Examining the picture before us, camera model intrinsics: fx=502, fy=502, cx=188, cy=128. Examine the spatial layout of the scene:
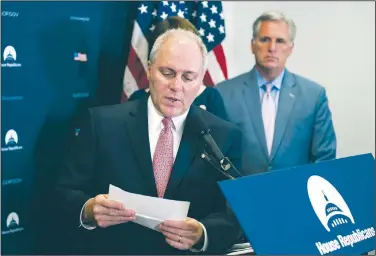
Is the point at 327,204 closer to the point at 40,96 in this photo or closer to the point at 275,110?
the point at 275,110

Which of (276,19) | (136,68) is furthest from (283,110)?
(136,68)

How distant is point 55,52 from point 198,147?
3.26ft

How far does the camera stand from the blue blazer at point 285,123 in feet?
7.88

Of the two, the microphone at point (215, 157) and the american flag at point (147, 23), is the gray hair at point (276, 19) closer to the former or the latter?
the american flag at point (147, 23)

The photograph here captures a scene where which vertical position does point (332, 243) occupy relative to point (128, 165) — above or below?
below

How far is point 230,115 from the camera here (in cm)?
242

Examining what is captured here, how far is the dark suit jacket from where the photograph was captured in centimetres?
167

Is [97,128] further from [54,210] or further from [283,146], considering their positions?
[283,146]

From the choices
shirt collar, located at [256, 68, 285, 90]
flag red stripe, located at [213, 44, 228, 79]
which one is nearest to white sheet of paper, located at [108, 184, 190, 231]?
shirt collar, located at [256, 68, 285, 90]

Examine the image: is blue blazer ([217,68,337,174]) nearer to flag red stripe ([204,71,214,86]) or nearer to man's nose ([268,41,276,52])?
man's nose ([268,41,276,52])

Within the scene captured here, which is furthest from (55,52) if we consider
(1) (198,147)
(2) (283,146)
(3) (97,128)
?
(2) (283,146)

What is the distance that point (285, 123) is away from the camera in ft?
7.92

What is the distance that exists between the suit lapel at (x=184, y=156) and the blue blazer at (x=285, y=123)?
66cm

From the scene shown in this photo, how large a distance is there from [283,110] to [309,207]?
98cm
